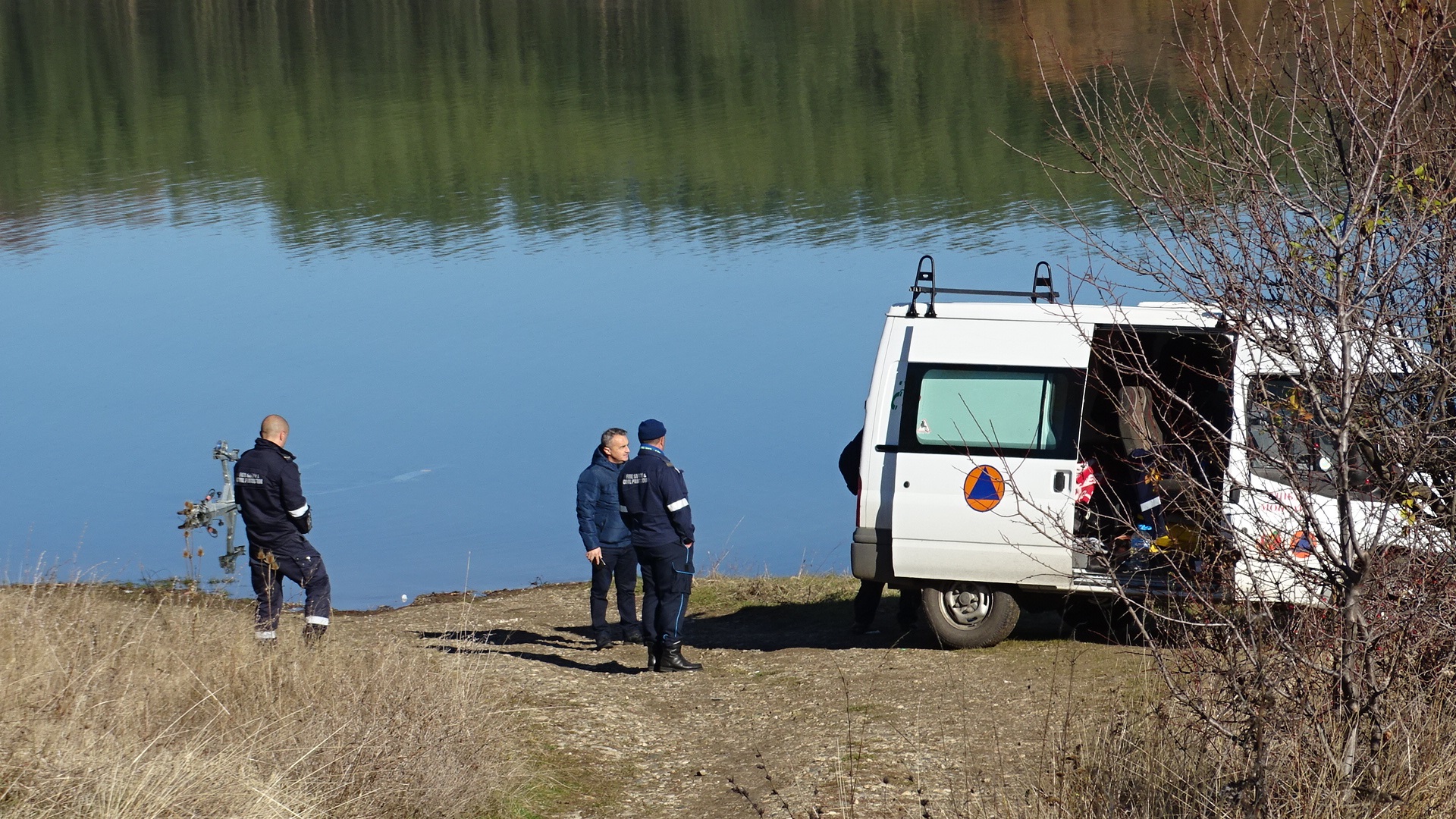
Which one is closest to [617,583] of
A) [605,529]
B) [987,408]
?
[605,529]

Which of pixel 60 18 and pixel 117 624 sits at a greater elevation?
pixel 60 18

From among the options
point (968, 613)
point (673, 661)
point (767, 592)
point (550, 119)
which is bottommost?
point (767, 592)

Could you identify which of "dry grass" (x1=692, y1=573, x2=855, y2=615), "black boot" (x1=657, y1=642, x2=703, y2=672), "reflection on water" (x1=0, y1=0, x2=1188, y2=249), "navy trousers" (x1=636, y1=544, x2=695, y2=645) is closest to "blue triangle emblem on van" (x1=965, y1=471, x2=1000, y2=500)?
"navy trousers" (x1=636, y1=544, x2=695, y2=645)

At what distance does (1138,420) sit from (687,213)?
129 ft

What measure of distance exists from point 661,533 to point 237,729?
11.6ft

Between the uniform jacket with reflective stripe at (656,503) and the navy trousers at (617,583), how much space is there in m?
0.85

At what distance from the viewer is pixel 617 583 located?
1150 centimetres

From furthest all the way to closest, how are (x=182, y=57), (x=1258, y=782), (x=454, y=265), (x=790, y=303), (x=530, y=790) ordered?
(x=182, y=57), (x=454, y=265), (x=790, y=303), (x=530, y=790), (x=1258, y=782)

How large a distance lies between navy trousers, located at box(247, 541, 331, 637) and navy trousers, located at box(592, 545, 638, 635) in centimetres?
203

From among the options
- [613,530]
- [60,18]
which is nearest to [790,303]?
[613,530]

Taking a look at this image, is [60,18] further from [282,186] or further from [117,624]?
[117,624]

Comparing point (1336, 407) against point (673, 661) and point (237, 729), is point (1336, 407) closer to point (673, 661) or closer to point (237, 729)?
point (237, 729)

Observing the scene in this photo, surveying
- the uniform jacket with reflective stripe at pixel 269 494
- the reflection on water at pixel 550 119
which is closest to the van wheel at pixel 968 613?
the uniform jacket with reflective stripe at pixel 269 494

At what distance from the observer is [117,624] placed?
9.46 meters
